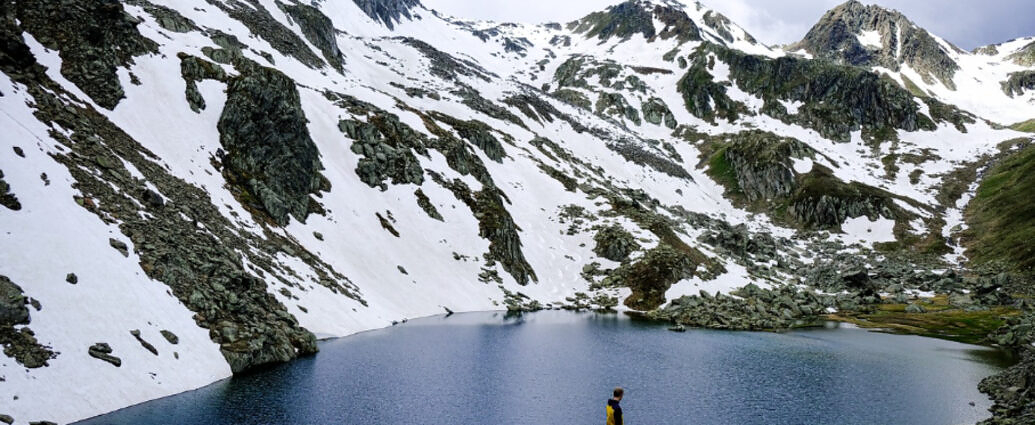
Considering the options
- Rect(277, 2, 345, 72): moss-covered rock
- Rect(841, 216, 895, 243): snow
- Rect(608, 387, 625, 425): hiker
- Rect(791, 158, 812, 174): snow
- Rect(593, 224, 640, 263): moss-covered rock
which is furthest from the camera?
Rect(791, 158, 812, 174): snow

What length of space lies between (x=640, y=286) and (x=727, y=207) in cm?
9881

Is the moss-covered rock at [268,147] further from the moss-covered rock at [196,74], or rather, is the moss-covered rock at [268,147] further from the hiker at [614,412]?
the hiker at [614,412]

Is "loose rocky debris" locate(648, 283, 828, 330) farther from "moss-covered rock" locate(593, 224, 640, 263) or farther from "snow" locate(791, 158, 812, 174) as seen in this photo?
"snow" locate(791, 158, 812, 174)

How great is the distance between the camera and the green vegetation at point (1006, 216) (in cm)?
12044

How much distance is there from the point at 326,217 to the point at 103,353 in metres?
46.6

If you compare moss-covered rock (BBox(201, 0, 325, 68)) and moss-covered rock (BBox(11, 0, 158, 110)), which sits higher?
moss-covered rock (BBox(201, 0, 325, 68))

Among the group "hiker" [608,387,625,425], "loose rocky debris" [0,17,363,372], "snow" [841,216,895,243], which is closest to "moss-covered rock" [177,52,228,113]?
"loose rocky debris" [0,17,363,372]

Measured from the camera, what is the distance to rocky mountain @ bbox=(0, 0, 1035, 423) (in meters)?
33.4

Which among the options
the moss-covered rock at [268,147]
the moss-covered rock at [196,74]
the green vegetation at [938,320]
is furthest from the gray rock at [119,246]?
the green vegetation at [938,320]

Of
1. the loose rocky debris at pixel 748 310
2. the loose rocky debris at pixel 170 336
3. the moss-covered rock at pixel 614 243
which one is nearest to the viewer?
the loose rocky debris at pixel 170 336

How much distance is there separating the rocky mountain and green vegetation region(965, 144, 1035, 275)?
2.66 ft

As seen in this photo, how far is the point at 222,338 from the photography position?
1535 inches

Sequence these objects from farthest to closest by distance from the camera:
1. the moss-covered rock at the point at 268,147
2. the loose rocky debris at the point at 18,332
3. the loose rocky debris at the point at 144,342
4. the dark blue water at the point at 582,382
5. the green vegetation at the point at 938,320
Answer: the green vegetation at the point at 938,320 < the moss-covered rock at the point at 268,147 < the dark blue water at the point at 582,382 < the loose rocky debris at the point at 144,342 < the loose rocky debris at the point at 18,332

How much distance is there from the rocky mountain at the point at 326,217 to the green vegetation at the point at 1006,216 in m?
0.81
